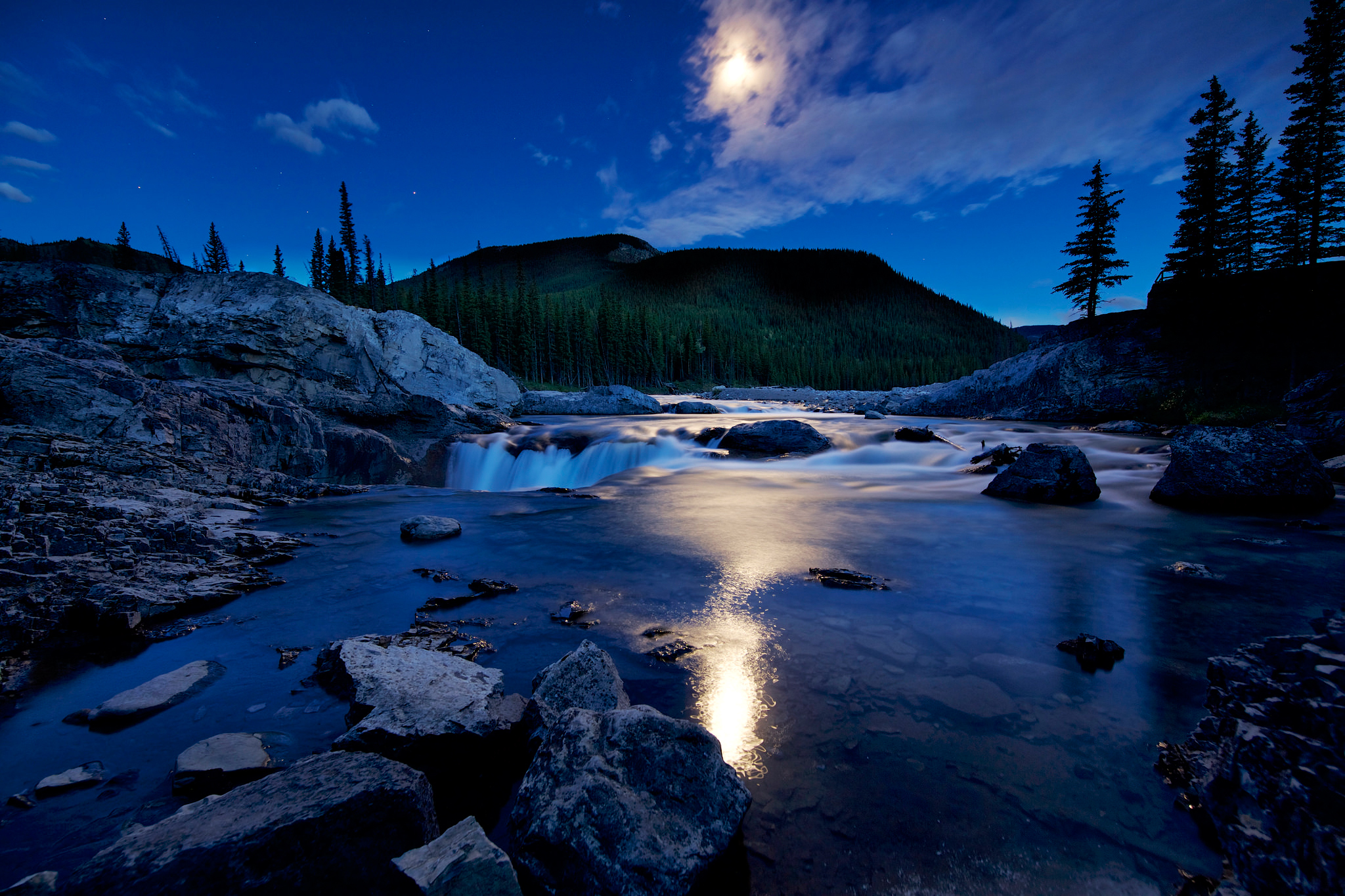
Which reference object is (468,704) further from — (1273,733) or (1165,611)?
(1165,611)

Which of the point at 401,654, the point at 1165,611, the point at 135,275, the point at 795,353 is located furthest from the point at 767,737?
the point at 795,353

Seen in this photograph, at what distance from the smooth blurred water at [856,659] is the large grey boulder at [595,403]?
25.7 metres

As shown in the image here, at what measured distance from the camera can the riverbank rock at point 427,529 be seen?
8320 millimetres

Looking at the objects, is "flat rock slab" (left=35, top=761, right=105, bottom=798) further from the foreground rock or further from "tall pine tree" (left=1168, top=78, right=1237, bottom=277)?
"tall pine tree" (left=1168, top=78, right=1237, bottom=277)

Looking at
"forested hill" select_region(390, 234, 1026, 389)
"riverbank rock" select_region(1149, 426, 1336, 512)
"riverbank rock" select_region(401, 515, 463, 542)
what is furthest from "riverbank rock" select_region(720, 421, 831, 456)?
"forested hill" select_region(390, 234, 1026, 389)

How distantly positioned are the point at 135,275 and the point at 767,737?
1149 inches

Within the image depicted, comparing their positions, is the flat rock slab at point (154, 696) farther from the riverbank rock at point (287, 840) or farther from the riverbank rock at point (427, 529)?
the riverbank rock at point (427, 529)

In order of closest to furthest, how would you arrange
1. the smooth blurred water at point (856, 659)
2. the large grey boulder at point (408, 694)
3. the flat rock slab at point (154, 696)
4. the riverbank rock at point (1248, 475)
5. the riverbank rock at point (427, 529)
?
the smooth blurred water at point (856, 659) → the large grey boulder at point (408, 694) → the flat rock slab at point (154, 696) → the riverbank rock at point (427, 529) → the riverbank rock at point (1248, 475)

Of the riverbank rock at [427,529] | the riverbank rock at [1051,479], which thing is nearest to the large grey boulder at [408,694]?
the riverbank rock at [427,529]

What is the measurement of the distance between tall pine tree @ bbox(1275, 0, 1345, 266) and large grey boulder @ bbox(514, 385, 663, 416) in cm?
3320

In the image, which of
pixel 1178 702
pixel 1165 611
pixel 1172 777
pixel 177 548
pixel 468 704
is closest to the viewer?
pixel 1172 777

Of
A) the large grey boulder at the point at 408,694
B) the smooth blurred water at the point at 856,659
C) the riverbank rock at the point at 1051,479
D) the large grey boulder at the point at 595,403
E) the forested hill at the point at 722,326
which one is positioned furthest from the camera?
the forested hill at the point at 722,326

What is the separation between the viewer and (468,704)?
3.28 meters

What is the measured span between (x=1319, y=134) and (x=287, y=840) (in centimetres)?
3725
